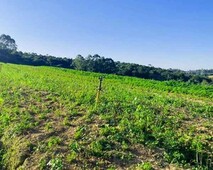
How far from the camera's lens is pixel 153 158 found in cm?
750

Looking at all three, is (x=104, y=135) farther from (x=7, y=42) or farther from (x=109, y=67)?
(x=7, y=42)

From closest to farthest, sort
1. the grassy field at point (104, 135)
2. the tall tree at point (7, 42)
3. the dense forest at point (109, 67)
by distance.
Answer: the grassy field at point (104, 135), the dense forest at point (109, 67), the tall tree at point (7, 42)

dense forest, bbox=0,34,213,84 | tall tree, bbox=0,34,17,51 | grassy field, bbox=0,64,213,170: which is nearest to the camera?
grassy field, bbox=0,64,213,170

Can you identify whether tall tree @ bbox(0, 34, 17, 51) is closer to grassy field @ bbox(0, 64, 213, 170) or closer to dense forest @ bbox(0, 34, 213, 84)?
dense forest @ bbox(0, 34, 213, 84)

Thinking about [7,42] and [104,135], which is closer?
[104,135]

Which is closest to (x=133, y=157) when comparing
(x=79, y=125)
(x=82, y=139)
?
(x=82, y=139)

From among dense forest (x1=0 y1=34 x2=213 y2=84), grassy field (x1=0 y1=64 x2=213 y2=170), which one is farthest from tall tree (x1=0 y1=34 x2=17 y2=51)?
grassy field (x1=0 y1=64 x2=213 y2=170)

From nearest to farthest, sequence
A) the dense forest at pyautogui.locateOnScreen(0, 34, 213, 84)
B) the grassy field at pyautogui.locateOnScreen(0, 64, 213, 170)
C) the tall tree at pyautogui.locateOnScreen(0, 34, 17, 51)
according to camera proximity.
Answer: the grassy field at pyautogui.locateOnScreen(0, 64, 213, 170), the dense forest at pyautogui.locateOnScreen(0, 34, 213, 84), the tall tree at pyautogui.locateOnScreen(0, 34, 17, 51)

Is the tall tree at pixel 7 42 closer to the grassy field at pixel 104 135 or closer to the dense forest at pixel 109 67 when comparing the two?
the dense forest at pixel 109 67

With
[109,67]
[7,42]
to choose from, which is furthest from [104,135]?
[7,42]

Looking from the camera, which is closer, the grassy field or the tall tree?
the grassy field

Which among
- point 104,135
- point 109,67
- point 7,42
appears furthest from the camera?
point 7,42

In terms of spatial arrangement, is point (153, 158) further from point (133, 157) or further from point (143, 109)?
point (143, 109)

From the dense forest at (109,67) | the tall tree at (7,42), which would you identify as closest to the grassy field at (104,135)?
the dense forest at (109,67)
